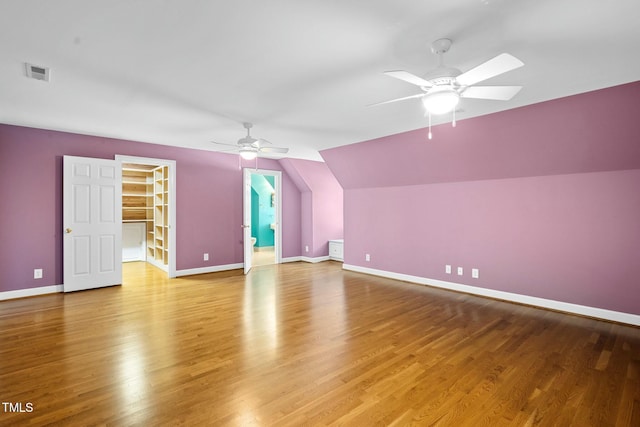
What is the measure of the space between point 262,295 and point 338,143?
2.73 metres

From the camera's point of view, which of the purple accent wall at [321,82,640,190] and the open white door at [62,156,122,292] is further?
the open white door at [62,156,122,292]

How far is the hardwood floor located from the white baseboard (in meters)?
0.18

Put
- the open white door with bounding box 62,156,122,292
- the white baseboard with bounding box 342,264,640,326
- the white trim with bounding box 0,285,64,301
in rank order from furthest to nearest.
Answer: the open white door with bounding box 62,156,122,292 < the white trim with bounding box 0,285,64,301 < the white baseboard with bounding box 342,264,640,326

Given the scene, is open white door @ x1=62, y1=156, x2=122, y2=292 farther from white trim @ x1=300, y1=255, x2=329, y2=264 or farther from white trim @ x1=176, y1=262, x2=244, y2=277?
white trim @ x1=300, y1=255, x2=329, y2=264

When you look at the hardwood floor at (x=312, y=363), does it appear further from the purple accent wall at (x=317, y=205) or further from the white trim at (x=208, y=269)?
the purple accent wall at (x=317, y=205)

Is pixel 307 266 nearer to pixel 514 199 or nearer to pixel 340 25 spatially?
pixel 514 199

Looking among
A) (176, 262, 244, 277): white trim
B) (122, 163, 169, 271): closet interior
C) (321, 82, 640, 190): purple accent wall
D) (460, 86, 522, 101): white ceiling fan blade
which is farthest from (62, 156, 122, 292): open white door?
(460, 86, 522, 101): white ceiling fan blade

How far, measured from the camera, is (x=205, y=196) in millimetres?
6164

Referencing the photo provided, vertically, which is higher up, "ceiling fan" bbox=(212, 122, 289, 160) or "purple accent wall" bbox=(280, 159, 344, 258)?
"ceiling fan" bbox=(212, 122, 289, 160)

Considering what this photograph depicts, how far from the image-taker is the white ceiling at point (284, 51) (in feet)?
5.98

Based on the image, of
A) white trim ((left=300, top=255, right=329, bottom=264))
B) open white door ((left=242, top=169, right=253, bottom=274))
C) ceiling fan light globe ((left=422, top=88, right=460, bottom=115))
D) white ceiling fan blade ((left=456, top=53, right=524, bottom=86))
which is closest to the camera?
white ceiling fan blade ((left=456, top=53, right=524, bottom=86))

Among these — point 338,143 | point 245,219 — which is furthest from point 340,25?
point 245,219

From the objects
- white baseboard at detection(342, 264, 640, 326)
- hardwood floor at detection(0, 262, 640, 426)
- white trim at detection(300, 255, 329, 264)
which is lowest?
hardwood floor at detection(0, 262, 640, 426)

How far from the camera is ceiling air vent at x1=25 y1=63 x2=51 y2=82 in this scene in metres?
2.53
